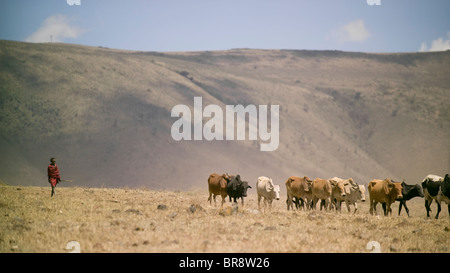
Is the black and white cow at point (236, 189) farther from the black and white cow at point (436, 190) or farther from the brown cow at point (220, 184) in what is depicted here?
the black and white cow at point (436, 190)

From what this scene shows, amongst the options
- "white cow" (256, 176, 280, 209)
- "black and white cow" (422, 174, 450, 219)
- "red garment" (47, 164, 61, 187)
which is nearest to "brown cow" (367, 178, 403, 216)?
"black and white cow" (422, 174, 450, 219)

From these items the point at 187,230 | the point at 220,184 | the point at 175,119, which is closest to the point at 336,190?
the point at 220,184

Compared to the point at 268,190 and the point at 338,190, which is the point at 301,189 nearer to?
the point at 338,190

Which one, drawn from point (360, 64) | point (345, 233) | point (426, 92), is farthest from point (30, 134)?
point (360, 64)

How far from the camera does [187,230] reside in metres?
13.7

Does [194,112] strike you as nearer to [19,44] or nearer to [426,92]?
[19,44]

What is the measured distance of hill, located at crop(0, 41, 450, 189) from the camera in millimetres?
74688

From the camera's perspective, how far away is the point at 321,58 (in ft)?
495

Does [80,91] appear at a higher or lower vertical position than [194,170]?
higher

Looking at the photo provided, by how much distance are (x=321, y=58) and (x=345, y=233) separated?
141 metres

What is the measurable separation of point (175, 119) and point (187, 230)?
72378 millimetres

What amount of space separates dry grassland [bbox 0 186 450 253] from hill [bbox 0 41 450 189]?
5260cm

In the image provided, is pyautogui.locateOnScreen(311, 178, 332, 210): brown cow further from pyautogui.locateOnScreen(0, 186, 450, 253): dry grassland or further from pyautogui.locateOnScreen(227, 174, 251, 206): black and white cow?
pyautogui.locateOnScreen(0, 186, 450, 253): dry grassland

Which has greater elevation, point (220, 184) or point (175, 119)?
point (175, 119)
